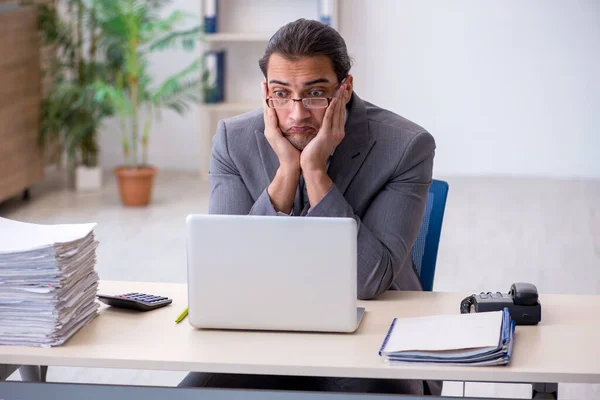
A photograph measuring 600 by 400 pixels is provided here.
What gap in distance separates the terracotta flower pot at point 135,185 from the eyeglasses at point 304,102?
389cm

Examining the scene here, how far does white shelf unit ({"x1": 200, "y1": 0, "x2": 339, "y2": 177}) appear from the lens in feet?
22.4

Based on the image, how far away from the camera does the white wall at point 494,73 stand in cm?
684

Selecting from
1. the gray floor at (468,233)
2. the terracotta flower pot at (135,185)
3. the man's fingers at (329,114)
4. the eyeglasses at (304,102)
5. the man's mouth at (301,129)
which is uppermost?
the eyeglasses at (304,102)

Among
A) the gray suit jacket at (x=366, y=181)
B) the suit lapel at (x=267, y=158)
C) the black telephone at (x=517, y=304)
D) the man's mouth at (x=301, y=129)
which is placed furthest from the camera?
the suit lapel at (x=267, y=158)

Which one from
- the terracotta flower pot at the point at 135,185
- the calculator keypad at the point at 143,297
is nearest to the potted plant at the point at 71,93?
the terracotta flower pot at the point at 135,185

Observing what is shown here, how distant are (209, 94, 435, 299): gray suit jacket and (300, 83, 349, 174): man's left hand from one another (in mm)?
65

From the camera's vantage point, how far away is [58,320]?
1.74 m

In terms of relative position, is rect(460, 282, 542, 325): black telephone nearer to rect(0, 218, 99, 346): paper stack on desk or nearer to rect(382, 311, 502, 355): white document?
rect(382, 311, 502, 355): white document

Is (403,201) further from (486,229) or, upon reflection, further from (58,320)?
(486,229)

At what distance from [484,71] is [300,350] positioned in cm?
551

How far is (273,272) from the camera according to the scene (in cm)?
174

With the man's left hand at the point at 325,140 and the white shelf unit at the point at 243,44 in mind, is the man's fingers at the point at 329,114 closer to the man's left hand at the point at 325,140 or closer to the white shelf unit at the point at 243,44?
the man's left hand at the point at 325,140

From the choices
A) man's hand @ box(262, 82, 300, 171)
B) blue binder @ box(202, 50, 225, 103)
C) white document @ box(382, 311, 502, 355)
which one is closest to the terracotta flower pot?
blue binder @ box(202, 50, 225, 103)

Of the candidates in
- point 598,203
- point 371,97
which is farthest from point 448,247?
point 371,97
